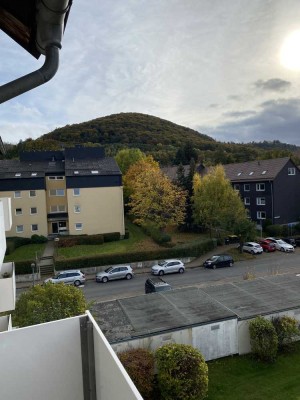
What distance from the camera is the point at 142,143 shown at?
393 ft

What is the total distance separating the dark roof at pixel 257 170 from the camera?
1642 inches

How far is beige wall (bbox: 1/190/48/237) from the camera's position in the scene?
119 feet

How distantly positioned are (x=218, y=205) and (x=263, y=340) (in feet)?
71.3

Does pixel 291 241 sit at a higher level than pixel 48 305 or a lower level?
lower

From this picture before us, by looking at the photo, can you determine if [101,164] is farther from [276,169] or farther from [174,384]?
[174,384]

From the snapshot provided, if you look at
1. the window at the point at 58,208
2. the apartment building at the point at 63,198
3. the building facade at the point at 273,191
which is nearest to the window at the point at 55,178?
the apartment building at the point at 63,198

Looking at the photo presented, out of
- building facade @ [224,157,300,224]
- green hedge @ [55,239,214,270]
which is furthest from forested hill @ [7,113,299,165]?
green hedge @ [55,239,214,270]

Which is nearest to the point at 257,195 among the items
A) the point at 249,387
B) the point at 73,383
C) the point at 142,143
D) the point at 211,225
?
the point at 211,225

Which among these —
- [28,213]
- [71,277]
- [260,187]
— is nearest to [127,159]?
[28,213]

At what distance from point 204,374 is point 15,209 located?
1191 inches

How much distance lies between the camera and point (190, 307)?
53.1 feet

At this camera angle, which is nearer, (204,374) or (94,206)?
(204,374)

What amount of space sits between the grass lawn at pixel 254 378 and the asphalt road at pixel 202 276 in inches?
418

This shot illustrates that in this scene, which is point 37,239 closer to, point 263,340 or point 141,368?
point 141,368
